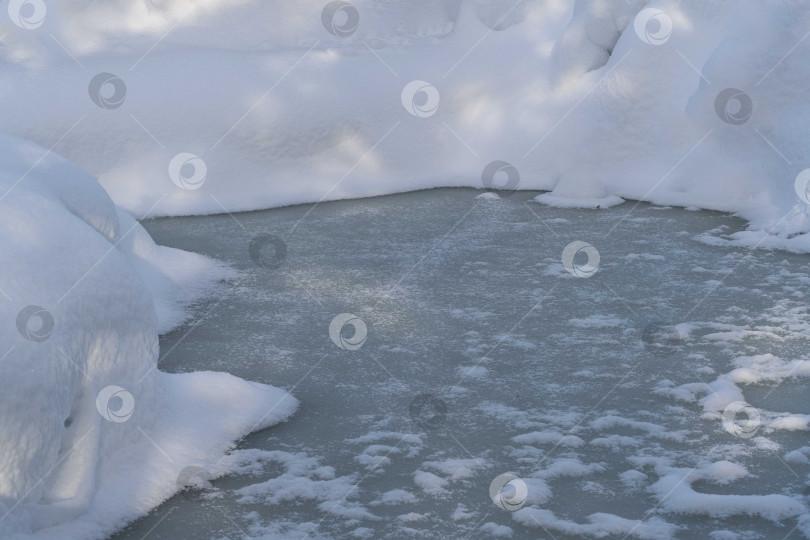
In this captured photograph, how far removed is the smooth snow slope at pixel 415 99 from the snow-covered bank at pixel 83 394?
4333 millimetres

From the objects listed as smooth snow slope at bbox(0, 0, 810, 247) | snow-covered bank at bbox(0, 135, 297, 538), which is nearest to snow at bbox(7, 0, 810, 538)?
smooth snow slope at bbox(0, 0, 810, 247)

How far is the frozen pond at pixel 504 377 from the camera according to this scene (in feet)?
10.8

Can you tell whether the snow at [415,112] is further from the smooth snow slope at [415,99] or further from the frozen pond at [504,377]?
the frozen pond at [504,377]

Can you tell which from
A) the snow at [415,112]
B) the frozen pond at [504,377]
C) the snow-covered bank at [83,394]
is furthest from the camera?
the snow at [415,112]

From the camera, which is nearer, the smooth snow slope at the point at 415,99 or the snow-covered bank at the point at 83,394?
the snow-covered bank at the point at 83,394

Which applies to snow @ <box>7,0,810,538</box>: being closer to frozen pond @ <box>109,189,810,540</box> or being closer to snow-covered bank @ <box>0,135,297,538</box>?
frozen pond @ <box>109,189,810,540</box>

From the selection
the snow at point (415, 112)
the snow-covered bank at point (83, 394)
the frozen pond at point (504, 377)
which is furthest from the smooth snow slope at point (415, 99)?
the snow-covered bank at point (83, 394)

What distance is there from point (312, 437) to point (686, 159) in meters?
5.25

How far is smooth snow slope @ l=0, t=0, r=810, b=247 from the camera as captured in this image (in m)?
7.77

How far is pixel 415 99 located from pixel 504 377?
17.3ft

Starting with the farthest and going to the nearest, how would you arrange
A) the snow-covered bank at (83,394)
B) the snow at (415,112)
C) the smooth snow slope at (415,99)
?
1. the smooth snow slope at (415,99)
2. the snow at (415,112)
3. the snow-covered bank at (83,394)

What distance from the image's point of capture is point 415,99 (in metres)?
9.25

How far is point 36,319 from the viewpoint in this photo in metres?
3.08

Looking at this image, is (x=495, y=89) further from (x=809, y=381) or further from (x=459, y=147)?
(x=809, y=381)
